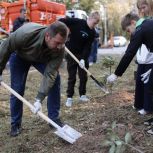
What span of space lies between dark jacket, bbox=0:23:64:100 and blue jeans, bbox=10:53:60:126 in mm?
195

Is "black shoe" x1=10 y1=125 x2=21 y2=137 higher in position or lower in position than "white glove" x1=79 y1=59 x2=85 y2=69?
lower

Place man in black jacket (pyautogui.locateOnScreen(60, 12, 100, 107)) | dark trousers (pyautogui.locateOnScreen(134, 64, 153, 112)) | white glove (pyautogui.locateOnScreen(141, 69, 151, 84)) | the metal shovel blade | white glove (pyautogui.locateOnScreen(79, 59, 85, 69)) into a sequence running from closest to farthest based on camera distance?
the metal shovel blade, white glove (pyautogui.locateOnScreen(141, 69, 151, 84)), dark trousers (pyautogui.locateOnScreen(134, 64, 153, 112)), man in black jacket (pyautogui.locateOnScreen(60, 12, 100, 107)), white glove (pyautogui.locateOnScreen(79, 59, 85, 69))

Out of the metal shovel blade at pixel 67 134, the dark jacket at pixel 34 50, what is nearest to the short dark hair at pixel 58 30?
the dark jacket at pixel 34 50

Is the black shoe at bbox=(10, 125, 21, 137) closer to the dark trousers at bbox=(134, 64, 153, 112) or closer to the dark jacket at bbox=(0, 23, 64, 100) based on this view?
the dark jacket at bbox=(0, 23, 64, 100)

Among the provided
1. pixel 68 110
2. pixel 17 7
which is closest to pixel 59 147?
pixel 68 110

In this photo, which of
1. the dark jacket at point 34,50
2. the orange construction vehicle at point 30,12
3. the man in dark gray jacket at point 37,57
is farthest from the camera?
the orange construction vehicle at point 30,12

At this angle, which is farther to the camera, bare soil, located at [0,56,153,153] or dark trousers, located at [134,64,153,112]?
dark trousers, located at [134,64,153,112]

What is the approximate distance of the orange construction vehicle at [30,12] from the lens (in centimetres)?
1673

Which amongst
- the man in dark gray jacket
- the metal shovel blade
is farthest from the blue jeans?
the metal shovel blade

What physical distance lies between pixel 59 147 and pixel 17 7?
12.9 meters

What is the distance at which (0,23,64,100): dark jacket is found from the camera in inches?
184

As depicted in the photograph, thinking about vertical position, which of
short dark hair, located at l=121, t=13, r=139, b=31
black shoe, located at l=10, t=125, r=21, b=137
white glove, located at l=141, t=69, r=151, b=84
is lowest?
black shoe, located at l=10, t=125, r=21, b=137

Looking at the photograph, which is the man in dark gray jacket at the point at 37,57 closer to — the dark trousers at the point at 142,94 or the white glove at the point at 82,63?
the dark trousers at the point at 142,94

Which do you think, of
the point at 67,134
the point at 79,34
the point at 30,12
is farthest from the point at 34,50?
the point at 30,12
